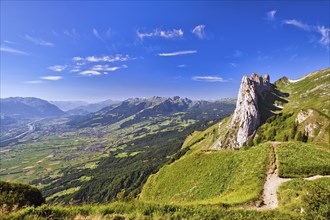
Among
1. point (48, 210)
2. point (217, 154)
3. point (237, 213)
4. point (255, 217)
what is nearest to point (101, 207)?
point (48, 210)

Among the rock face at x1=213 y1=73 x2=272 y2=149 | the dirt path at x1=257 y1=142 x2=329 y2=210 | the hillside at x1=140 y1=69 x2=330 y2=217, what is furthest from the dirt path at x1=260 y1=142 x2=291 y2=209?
the rock face at x1=213 y1=73 x2=272 y2=149

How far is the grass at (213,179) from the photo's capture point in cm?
3272

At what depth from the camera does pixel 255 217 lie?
16.5 meters

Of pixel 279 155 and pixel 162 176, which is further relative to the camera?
pixel 162 176

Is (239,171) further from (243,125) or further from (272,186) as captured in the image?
(243,125)

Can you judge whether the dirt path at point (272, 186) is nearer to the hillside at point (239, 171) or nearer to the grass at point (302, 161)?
the hillside at point (239, 171)

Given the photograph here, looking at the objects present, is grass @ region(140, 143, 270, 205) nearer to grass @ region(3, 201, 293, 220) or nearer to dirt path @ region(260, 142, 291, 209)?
dirt path @ region(260, 142, 291, 209)

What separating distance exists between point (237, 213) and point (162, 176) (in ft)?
168

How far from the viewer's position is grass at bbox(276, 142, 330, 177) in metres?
33.7

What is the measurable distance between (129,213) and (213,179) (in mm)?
34867

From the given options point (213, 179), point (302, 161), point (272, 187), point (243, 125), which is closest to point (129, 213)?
point (272, 187)

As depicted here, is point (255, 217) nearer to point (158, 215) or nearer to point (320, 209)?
point (320, 209)

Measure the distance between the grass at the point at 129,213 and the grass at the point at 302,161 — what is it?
69.3 feet

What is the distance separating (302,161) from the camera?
121ft
